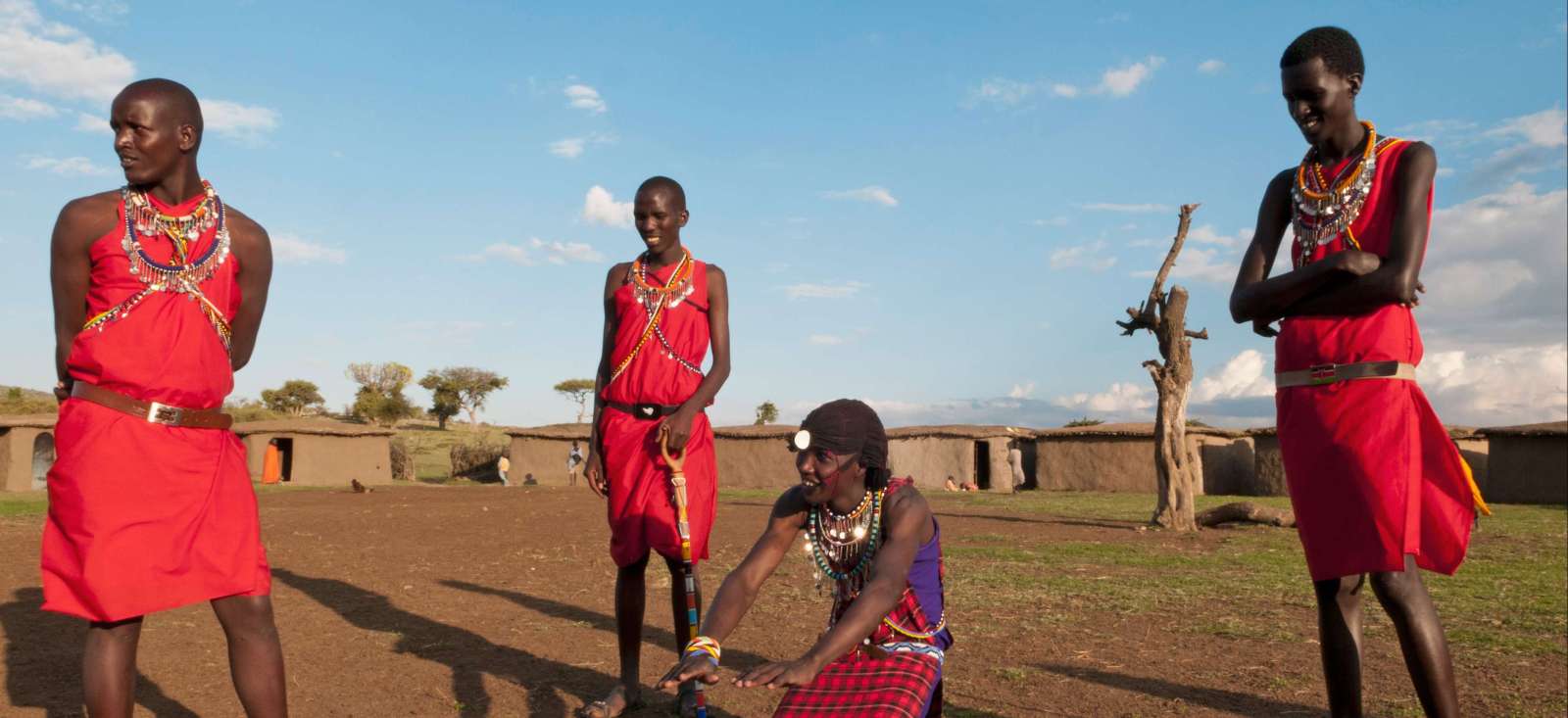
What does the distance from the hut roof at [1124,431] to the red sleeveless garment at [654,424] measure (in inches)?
1081

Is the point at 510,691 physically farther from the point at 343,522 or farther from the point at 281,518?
the point at 281,518

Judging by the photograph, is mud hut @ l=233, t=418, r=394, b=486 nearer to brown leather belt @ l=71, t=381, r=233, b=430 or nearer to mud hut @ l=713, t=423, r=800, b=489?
mud hut @ l=713, t=423, r=800, b=489

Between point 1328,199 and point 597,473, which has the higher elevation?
point 1328,199

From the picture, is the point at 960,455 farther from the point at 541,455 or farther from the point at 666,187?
the point at 666,187

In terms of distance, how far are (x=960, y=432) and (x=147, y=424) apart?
33012mm

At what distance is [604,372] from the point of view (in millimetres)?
5238

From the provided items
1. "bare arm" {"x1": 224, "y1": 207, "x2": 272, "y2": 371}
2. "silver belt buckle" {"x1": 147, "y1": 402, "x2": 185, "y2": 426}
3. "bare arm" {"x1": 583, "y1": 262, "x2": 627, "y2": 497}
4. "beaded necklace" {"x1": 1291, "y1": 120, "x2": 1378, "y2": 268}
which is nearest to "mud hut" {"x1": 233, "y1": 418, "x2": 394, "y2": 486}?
"bare arm" {"x1": 583, "y1": 262, "x2": 627, "y2": 497}

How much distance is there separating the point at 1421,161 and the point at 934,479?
33097mm

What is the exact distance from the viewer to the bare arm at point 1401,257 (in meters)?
3.04

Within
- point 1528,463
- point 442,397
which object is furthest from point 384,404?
Result: point 1528,463

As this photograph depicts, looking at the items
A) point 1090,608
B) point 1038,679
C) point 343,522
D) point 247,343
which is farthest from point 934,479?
point 247,343

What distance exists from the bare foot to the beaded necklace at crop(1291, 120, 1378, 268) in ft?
9.92

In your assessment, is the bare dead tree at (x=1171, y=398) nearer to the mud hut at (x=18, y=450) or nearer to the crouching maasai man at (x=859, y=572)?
the crouching maasai man at (x=859, y=572)

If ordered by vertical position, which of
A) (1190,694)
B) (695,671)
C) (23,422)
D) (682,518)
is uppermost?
(23,422)
